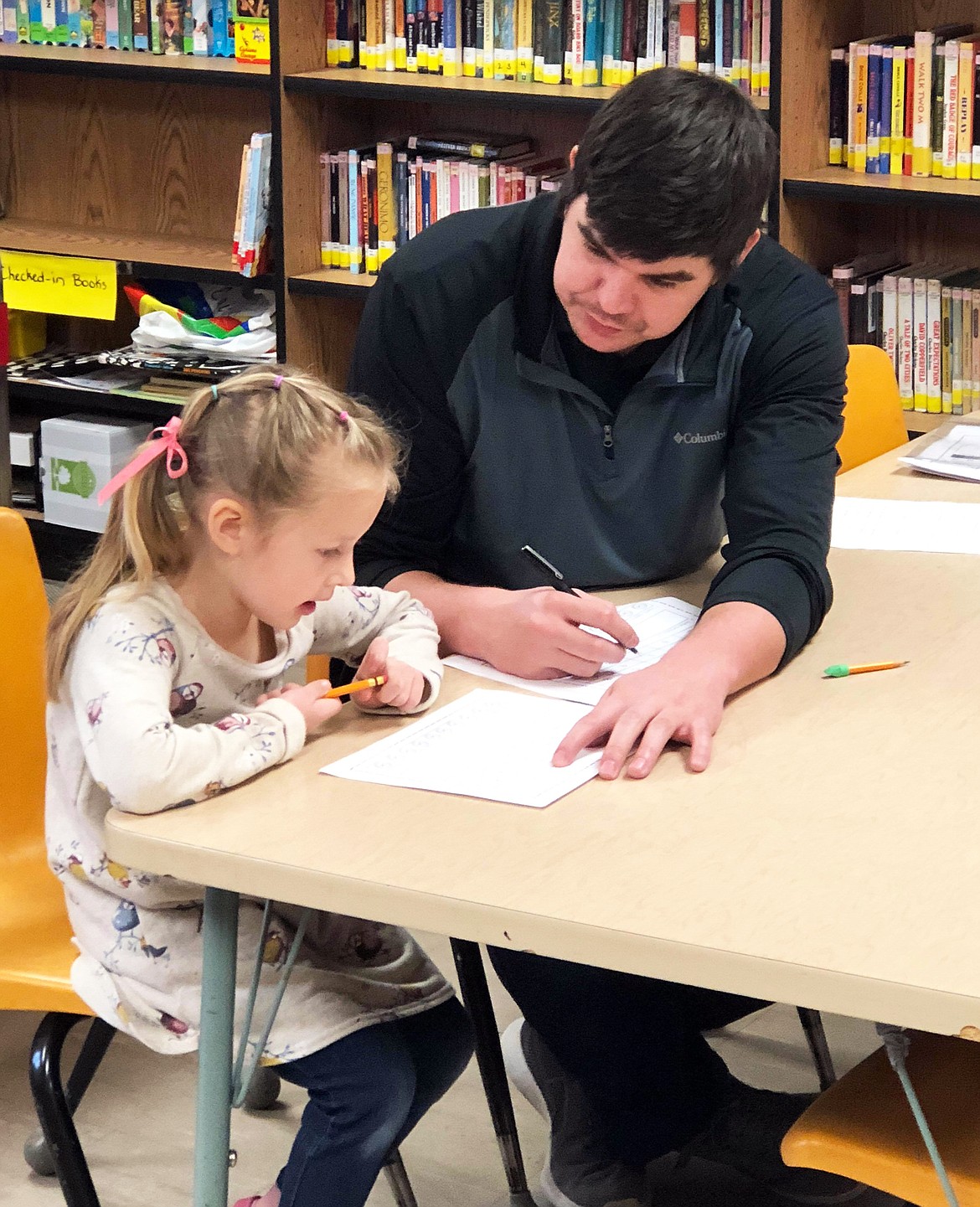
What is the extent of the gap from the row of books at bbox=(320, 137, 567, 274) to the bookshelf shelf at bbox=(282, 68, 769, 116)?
123 mm

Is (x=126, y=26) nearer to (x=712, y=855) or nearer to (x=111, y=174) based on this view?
(x=111, y=174)

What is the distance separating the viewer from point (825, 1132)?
3.70 feet

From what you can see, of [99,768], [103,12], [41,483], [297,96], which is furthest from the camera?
[41,483]

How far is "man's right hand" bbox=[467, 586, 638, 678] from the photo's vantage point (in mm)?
1400

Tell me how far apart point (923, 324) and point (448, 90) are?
1.02m

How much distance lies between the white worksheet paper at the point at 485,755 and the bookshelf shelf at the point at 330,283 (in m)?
2.05

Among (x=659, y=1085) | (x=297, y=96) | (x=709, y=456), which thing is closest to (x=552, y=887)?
(x=659, y=1085)

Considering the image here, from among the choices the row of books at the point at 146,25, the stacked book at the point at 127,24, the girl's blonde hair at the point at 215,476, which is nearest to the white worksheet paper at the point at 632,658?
the girl's blonde hair at the point at 215,476

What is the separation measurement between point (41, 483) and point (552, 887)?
306 cm

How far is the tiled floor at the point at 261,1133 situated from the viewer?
69.6 inches

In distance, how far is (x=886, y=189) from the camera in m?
2.81

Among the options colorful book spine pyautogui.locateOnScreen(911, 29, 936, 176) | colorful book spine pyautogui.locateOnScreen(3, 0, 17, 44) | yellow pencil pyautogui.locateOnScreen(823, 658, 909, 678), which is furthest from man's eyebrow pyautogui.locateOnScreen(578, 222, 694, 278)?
colorful book spine pyautogui.locateOnScreen(3, 0, 17, 44)

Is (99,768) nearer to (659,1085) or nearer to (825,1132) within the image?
(825,1132)

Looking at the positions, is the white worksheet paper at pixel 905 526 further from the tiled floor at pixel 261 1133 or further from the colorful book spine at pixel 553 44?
the colorful book spine at pixel 553 44
